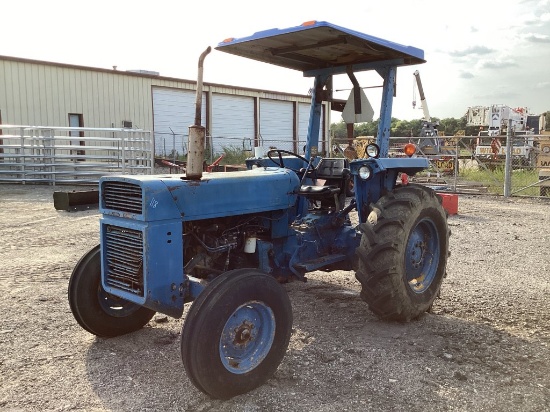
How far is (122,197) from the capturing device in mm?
3268

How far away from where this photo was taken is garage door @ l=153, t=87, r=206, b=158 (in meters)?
22.4

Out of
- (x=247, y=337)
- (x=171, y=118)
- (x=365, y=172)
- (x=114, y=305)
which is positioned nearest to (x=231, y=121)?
(x=171, y=118)

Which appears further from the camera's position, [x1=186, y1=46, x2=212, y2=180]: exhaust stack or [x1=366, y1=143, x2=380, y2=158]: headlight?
[x1=366, y1=143, x2=380, y2=158]: headlight

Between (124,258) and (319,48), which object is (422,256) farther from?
(124,258)

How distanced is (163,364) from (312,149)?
2.49 m

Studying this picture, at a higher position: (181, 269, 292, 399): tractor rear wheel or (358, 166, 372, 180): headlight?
(358, 166, 372, 180): headlight

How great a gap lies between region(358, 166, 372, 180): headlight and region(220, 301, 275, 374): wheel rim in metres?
1.42

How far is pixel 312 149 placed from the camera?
5027mm

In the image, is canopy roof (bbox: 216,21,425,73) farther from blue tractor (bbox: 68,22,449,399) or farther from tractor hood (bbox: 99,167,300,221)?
tractor hood (bbox: 99,167,300,221)

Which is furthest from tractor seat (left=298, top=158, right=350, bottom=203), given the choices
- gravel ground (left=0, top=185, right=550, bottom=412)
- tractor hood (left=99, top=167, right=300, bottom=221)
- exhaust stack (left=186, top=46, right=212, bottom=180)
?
exhaust stack (left=186, top=46, right=212, bottom=180)

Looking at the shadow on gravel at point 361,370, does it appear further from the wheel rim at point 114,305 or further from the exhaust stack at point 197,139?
the exhaust stack at point 197,139

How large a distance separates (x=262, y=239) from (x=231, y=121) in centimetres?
2180

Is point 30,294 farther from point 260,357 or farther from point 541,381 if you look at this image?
point 541,381

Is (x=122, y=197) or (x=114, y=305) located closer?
(x=122, y=197)
